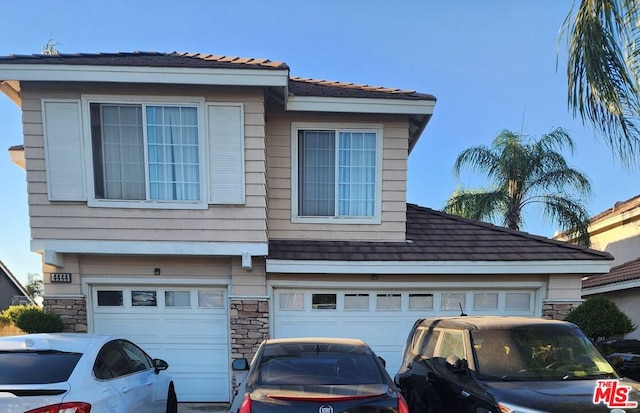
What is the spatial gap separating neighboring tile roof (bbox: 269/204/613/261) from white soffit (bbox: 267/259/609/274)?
0.08m

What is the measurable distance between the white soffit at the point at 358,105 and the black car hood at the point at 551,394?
5.13m

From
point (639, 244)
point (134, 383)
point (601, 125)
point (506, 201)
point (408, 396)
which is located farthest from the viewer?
point (639, 244)

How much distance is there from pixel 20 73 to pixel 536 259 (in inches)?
385

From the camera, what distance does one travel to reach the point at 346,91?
7.37 metres

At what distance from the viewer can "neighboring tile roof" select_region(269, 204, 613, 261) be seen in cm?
682

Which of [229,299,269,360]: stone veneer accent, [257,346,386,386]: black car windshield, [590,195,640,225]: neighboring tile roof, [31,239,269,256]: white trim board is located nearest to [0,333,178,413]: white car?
[257,346,386,386]: black car windshield

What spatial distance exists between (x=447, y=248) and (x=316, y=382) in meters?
4.85

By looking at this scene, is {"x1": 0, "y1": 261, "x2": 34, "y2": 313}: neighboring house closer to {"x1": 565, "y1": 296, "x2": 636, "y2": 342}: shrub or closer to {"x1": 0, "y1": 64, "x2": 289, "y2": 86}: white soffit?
{"x1": 0, "y1": 64, "x2": 289, "y2": 86}: white soffit

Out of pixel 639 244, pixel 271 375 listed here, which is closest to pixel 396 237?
pixel 271 375

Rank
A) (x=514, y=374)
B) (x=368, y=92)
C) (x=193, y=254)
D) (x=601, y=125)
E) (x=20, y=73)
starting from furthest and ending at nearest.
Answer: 1. (x=368, y=92)
2. (x=193, y=254)
3. (x=20, y=73)
4. (x=601, y=125)
5. (x=514, y=374)

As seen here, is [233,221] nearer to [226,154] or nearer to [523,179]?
[226,154]

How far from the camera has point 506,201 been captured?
1170cm

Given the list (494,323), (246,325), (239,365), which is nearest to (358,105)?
(494,323)

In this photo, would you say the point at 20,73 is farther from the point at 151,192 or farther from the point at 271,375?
the point at 271,375
